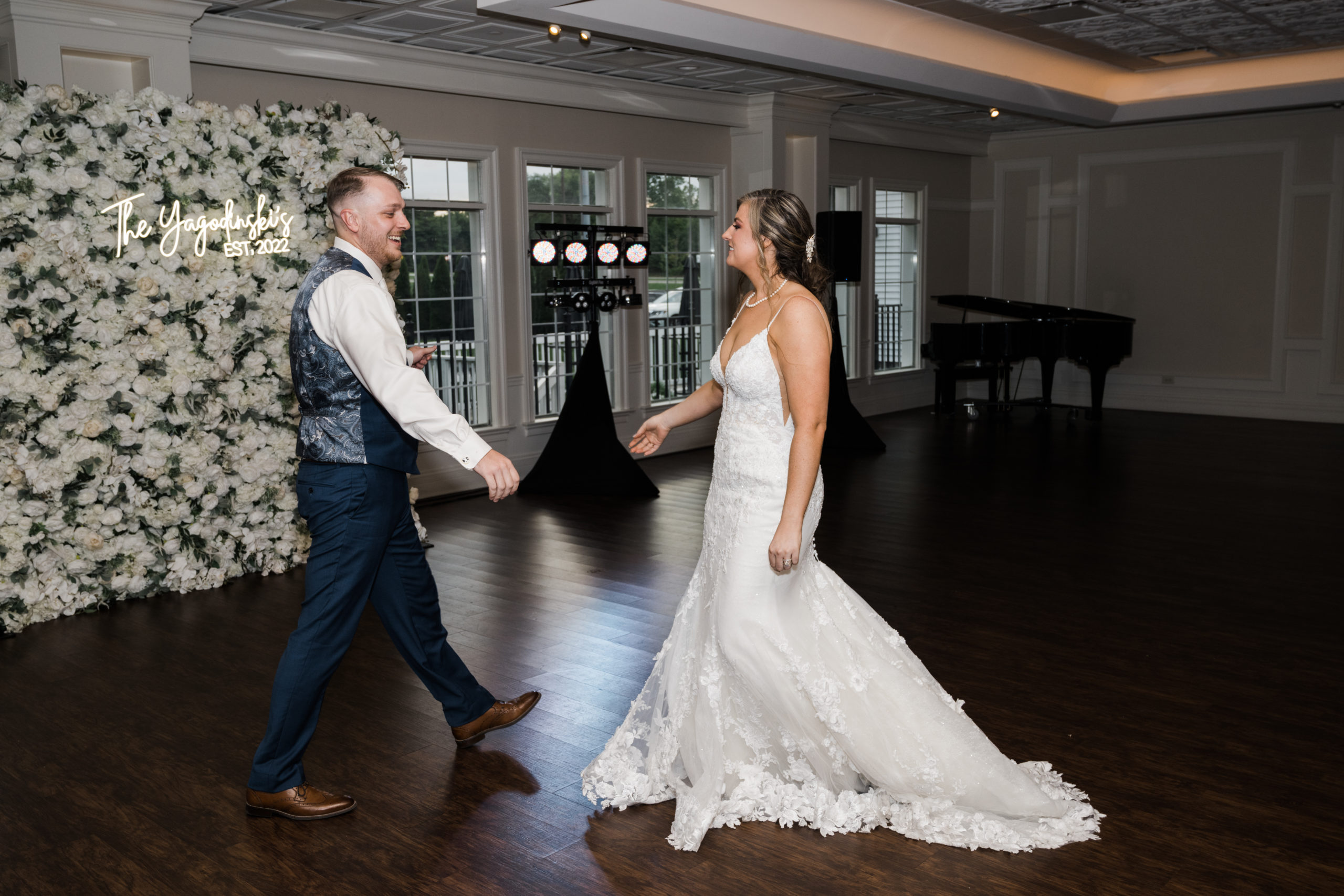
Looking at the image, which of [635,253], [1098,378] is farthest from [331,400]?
[1098,378]

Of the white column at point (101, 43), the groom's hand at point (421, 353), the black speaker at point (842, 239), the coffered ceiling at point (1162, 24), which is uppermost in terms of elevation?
the coffered ceiling at point (1162, 24)

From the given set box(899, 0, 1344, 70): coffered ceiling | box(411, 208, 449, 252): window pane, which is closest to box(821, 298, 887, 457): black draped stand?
box(899, 0, 1344, 70): coffered ceiling

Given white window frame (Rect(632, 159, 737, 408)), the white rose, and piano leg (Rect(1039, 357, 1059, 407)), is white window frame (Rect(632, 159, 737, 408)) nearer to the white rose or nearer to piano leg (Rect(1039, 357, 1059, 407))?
piano leg (Rect(1039, 357, 1059, 407))

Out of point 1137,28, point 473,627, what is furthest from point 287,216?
point 1137,28

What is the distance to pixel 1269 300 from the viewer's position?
35.6 feet

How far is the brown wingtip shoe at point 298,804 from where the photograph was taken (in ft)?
9.68

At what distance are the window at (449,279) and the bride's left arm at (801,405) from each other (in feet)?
16.4

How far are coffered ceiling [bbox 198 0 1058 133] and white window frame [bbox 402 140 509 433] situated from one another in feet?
2.16

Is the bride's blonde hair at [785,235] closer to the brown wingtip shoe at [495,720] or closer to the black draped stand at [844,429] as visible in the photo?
the brown wingtip shoe at [495,720]

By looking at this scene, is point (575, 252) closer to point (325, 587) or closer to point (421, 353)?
point (421, 353)

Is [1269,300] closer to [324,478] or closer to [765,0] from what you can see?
[765,0]

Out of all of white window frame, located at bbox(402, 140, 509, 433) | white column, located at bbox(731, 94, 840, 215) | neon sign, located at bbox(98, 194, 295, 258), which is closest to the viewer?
neon sign, located at bbox(98, 194, 295, 258)

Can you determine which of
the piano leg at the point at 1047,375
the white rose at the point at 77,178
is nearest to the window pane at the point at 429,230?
the white rose at the point at 77,178

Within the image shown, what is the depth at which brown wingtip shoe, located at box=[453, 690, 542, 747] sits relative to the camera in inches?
134
